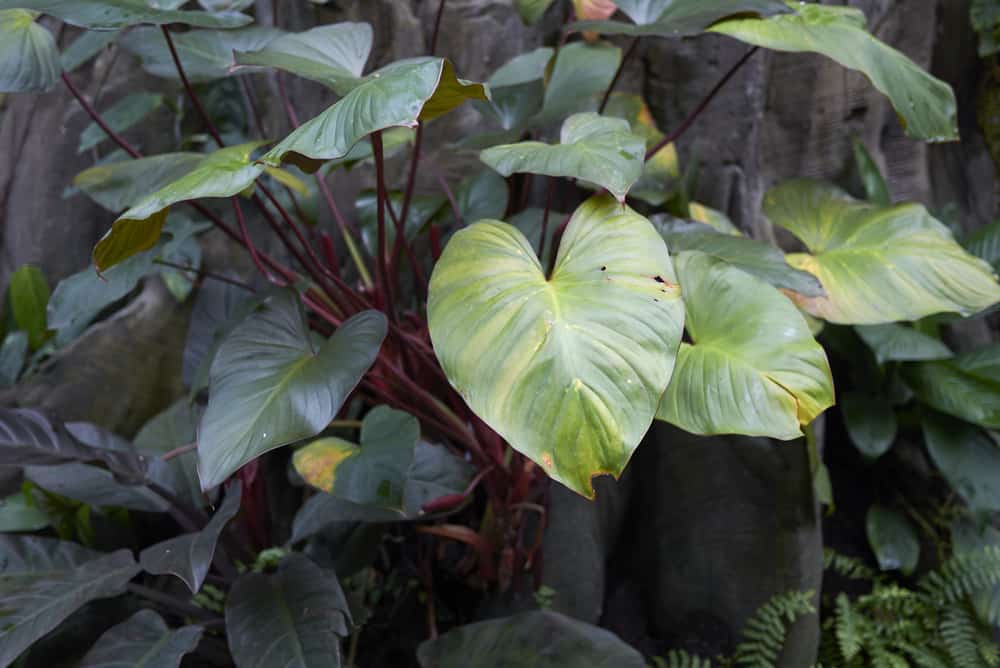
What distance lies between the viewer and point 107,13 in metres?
1.18

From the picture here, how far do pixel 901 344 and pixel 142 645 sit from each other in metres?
1.71

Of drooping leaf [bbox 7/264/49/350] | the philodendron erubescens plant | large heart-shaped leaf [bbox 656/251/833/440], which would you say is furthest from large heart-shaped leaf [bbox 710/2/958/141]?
drooping leaf [bbox 7/264/49/350]

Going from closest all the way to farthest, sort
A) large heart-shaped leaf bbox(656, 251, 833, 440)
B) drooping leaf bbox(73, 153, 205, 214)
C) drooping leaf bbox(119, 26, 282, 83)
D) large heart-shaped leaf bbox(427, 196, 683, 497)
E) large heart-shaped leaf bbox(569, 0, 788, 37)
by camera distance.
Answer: large heart-shaped leaf bbox(427, 196, 683, 497) < large heart-shaped leaf bbox(656, 251, 833, 440) < large heart-shaped leaf bbox(569, 0, 788, 37) < drooping leaf bbox(73, 153, 205, 214) < drooping leaf bbox(119, 26, 282, 83)

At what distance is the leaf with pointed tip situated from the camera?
108 cm

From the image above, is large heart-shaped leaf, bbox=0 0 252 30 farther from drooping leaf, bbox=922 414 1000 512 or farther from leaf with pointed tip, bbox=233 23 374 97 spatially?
drooping leaf, bbox=922 414 1000 512

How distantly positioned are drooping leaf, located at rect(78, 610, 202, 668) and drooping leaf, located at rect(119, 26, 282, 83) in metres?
1.11

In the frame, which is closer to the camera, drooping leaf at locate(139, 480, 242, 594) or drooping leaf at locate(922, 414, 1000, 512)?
drooping leaf at locate(139, 480, 242, 594)

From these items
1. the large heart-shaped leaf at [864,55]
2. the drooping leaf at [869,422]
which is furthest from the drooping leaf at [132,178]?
the drooping leaf at [869,422]

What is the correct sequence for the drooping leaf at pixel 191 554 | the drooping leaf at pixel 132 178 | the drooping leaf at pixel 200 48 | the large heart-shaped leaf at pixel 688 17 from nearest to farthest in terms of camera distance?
the drooping leaf at pixel 191 554
the large heart-shaped leaf at pixel 688 17
the drooping leaf at pixel 132 178
the drooping leaf at pixel 200 48

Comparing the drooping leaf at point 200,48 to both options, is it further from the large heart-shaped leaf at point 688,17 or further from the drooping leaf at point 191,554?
the drooping leaf at point 191,554

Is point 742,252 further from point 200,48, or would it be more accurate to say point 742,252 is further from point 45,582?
point 45,582

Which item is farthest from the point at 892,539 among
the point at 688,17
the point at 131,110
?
the point at 131,110

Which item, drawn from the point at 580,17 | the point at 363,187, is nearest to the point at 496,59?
the point at 580,17

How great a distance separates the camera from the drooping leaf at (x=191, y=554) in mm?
1115
